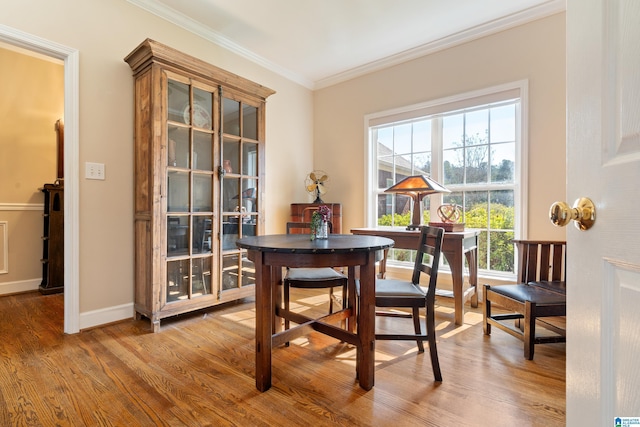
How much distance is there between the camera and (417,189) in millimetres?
2832

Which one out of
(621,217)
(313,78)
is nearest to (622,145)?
(621,217)

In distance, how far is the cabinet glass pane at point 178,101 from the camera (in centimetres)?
246

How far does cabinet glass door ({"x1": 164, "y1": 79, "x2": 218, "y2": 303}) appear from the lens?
2.47m

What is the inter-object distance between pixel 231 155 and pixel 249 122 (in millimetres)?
403

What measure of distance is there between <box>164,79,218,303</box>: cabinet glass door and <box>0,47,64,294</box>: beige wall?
2.30 metres

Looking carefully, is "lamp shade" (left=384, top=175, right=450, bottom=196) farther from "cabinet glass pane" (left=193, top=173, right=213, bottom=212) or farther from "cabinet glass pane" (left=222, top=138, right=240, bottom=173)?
"cabinet glass pane" (left=193, top=173, right=213, bottom=212)

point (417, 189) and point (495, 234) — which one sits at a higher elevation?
point (417, 189)

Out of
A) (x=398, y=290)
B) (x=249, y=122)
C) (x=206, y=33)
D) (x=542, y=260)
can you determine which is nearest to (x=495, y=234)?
(x=542, y=260)

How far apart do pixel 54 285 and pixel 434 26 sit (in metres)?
4.78

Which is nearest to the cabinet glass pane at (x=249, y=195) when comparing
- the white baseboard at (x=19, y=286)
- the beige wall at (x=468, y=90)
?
the beige wall at (x=468, y=90)

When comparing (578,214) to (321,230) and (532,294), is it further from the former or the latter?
(532,294)

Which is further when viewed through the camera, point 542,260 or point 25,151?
point 25,151

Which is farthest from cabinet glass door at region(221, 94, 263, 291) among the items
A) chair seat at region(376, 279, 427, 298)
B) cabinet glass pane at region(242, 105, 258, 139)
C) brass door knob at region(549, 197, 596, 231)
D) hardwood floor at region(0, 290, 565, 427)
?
brass door knob at region(549, 197, 596, 231)

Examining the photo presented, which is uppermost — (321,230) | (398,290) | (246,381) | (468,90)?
(468,90)
